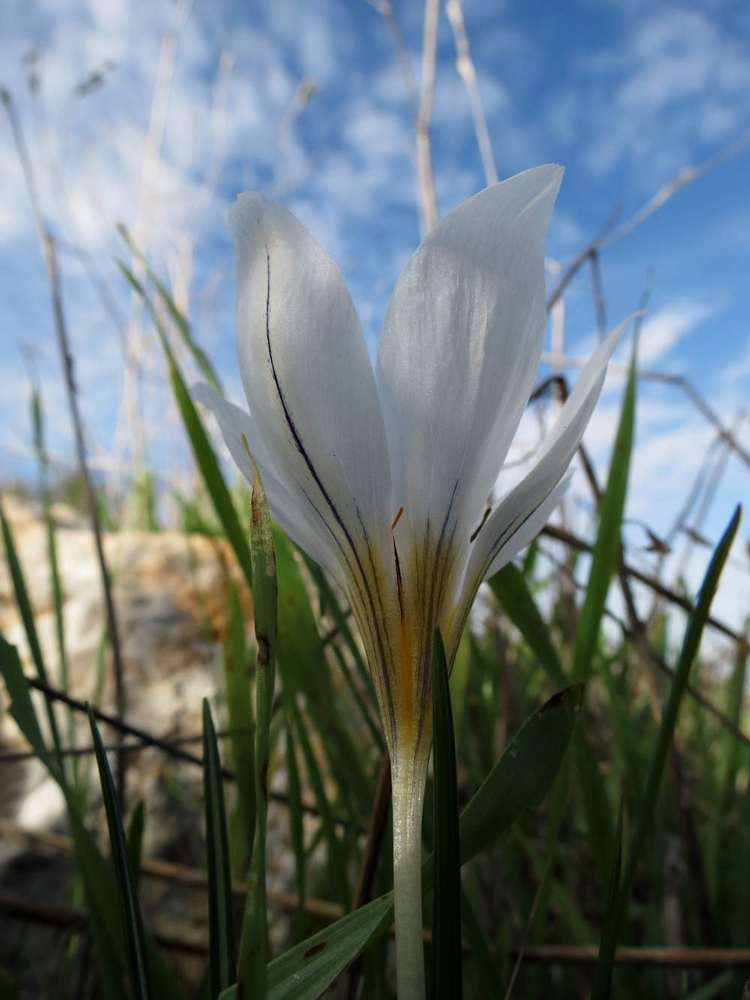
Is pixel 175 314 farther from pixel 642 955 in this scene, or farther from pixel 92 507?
pixel 642 955

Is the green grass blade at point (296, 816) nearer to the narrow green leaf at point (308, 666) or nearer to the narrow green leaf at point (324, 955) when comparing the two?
the narrow green leaf at point (308, 666)

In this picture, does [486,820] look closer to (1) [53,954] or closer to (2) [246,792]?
(2) [246,792]

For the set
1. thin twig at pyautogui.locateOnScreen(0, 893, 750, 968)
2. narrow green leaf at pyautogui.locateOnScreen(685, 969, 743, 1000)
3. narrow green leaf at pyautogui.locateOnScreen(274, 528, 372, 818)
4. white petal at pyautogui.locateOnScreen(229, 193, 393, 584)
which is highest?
white petal at pyautogui.locateOnScreen(229, 193, 393, 584)

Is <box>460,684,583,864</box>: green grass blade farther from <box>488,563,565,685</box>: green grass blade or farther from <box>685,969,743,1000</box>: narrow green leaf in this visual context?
<box>685,969,743,1000</box>: narrow green leaf

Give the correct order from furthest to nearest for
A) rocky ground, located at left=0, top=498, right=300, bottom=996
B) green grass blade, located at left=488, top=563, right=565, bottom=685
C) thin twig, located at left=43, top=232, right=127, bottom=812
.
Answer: rocky ground, located at left=0, top=498, right=300, bottom=996, thin twig, located at left=43, top=232, right=127, bottom=812, green grass blade, located at left=488, top=563, right=565, bottom=685

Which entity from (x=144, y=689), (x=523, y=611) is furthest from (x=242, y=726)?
(x=144, y=689)

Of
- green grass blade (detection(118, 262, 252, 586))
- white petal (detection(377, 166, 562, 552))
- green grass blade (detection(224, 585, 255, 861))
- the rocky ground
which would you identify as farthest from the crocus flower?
the rocky ground

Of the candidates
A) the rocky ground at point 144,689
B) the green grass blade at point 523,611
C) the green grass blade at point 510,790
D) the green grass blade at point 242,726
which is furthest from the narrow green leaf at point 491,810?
the rocky ground at point 144,689
